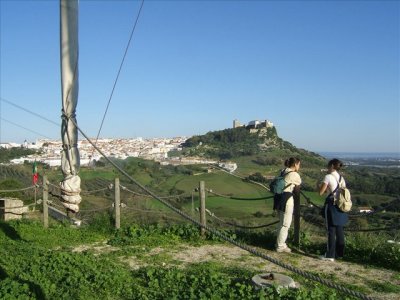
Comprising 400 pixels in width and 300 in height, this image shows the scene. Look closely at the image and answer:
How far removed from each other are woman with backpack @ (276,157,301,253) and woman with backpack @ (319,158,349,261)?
630 millimetres

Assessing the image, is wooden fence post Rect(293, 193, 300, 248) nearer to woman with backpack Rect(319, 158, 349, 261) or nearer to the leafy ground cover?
the leafy ground cover

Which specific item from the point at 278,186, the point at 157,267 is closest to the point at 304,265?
the point at 278,186

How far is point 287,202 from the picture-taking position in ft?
25.0

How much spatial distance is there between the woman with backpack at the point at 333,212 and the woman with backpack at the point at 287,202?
2.07 feet

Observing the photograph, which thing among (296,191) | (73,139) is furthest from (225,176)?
(73,139)

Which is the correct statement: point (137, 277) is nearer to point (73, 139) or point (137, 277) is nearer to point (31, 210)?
point (73, 139)

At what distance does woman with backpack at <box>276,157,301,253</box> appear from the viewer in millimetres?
7609

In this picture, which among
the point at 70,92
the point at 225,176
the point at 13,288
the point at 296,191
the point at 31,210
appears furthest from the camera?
the point at 225,176

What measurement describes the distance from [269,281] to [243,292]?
0.41 m

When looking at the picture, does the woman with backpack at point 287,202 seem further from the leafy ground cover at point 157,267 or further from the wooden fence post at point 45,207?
the wooden fence post at point 45,207

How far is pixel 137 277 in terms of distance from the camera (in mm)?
6203

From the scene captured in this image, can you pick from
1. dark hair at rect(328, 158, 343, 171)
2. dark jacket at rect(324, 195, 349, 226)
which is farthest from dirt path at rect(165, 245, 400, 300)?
dark hair at rect(328, 158, 343, 171)

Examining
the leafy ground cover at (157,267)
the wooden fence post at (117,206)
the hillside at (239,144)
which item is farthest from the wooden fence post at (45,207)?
the hillside at (239,144)

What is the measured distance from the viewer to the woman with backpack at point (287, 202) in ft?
25.0
